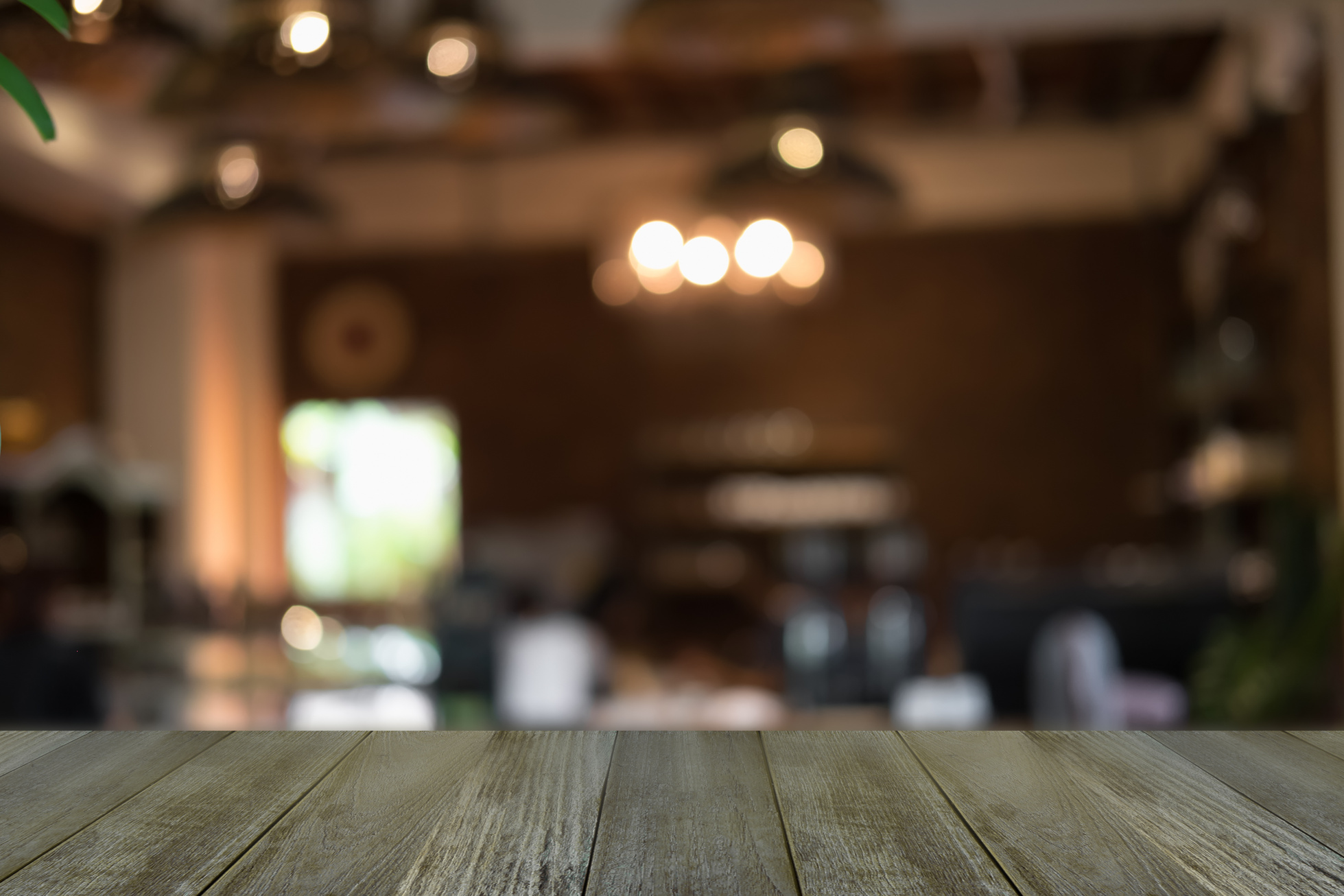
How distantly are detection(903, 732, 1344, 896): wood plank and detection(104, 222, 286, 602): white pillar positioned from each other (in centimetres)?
851

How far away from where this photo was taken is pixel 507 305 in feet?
33.2

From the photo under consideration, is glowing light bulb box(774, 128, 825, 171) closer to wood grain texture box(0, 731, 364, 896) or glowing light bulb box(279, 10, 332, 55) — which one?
glowing light bulb box(279, 10, 332, 55)

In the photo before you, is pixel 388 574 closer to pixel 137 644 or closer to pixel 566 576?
pixel 566 576

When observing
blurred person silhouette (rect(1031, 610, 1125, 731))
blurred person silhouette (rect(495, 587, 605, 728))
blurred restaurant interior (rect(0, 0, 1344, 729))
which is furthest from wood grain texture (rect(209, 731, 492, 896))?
blurred restaurant interior (rect(0, 0, 1344, 729))

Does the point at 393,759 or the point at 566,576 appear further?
the point at 566,576

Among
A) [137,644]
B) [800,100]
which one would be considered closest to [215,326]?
[137,644]

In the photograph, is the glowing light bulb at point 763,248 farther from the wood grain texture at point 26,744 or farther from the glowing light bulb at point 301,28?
the wood grain texture at point 26,744

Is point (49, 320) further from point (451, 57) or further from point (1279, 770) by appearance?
point (1279, 770)

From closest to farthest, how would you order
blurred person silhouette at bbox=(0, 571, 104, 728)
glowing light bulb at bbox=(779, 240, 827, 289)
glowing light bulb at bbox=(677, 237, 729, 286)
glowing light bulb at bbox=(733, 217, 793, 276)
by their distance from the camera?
blurred person silhouette at bbox=(0, 571, 104, 728) < glowing light bulb at bbox=(733, 217, 793, 276) < glowing light bulb at bbox=(677, 237, 729, 286) < glowing light bulb at bbox=(779, 240, 827, 289)

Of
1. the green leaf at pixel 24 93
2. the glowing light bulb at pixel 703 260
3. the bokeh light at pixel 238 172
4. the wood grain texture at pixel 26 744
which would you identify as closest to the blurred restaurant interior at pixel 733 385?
the glowing light bulb at pixel 703 260

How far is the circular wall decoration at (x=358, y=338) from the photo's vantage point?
1017cm

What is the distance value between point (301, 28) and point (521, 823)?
6.82 feet

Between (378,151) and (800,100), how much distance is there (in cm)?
629

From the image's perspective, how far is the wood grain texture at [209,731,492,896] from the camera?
95 cm
